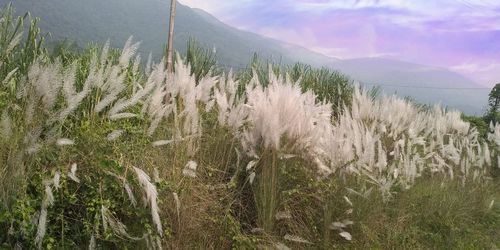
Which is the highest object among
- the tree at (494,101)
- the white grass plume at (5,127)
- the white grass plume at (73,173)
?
the white grass plume at (5,127)

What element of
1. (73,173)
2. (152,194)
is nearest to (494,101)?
(152,194)

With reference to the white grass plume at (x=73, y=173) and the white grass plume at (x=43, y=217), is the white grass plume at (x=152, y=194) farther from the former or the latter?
the white grass plume at (x=43, y=217)

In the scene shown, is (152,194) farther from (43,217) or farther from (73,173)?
(43,217)

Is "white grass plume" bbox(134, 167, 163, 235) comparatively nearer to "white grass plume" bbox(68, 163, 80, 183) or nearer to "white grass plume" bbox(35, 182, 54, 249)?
"white grass plume" bbox(68, 163, 80, 183)

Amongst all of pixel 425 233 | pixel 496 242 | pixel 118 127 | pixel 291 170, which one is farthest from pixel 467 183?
pixel 118 127

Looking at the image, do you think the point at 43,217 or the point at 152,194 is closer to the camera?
the point at 43,217

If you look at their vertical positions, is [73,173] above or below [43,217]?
above

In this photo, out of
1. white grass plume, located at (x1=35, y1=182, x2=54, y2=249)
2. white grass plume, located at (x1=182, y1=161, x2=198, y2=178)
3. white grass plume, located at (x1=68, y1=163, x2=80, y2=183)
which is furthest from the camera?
white grass plume, located at (x1=182, y1=161, x2=198, y2=178)

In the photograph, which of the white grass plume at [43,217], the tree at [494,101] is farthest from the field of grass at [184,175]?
the tree at [494,101]

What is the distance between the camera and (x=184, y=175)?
3957mm

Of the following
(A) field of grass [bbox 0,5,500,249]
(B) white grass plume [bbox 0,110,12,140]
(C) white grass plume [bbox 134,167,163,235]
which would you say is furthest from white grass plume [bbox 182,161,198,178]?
(B) white grass plume [bbox 0,110,12,140]

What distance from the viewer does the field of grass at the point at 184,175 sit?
3.24 m

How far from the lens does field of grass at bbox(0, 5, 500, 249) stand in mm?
3238

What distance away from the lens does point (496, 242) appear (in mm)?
6281
